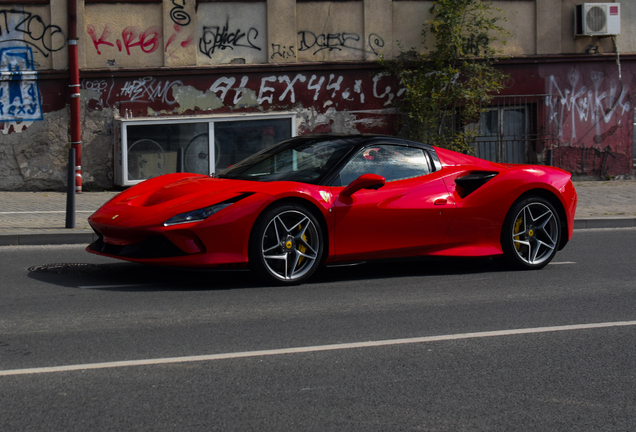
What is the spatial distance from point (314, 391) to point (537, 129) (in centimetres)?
1453

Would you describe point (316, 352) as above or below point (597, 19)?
below

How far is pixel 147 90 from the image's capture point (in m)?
15.2

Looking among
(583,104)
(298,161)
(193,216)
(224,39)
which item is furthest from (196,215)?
(583,104)

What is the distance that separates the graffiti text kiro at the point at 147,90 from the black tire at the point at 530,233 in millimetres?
9930

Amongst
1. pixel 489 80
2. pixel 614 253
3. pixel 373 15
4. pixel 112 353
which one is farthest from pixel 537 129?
pixel 112 353

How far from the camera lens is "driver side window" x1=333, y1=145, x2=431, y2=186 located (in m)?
6.47

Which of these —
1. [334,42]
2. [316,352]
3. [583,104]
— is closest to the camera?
[316,352]

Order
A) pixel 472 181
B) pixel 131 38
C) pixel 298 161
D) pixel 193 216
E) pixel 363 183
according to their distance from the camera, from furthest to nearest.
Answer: pixel 131 38 → pixel 472 181 → pixel 298 161 → pixel 363 183 → pixel 193 216

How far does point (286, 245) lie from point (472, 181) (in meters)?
2.03

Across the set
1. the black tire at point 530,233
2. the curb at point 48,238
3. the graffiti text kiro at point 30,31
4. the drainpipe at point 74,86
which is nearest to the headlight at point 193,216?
the black tire at point 530,233

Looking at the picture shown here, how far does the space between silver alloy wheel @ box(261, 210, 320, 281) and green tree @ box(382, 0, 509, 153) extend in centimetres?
1002

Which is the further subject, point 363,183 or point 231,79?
point 231,79

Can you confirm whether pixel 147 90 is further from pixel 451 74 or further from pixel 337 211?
pixel 337 211

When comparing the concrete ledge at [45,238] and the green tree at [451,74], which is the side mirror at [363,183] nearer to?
the concrete ledge at [45,238]
